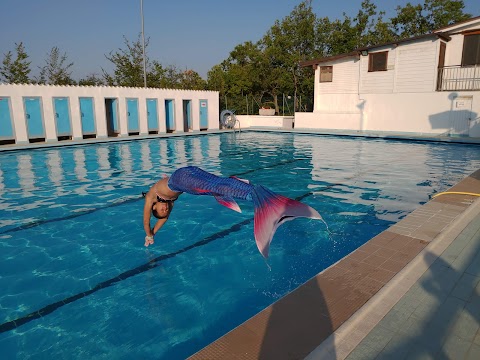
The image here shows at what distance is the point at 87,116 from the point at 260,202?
18.8 meters

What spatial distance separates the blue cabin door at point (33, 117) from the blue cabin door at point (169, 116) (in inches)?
312

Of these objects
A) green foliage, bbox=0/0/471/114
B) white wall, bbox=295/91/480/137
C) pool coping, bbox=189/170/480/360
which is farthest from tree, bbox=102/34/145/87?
pool coping, bbox=189/170/480/360

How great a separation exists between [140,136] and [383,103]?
592 inches

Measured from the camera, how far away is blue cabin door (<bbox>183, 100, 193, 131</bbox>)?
2471cm

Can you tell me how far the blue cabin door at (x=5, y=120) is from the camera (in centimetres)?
1656

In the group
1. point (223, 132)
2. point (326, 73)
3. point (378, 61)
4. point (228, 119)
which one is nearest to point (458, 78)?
point (378, 61)

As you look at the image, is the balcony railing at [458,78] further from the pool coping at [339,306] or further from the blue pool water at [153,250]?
the pool coping at [339,306]

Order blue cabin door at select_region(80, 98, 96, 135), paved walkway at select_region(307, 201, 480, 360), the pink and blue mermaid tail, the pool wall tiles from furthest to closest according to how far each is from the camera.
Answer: blue cabin door at select_region(80, 98, 96, 135), the pool wall tiles, the pink and blue mermaid tail, paved walkway at select_region(307, 201, 480, 360)

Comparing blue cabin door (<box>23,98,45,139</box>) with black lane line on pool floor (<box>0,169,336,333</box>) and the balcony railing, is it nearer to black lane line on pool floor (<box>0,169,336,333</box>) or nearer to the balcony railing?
black lane line on pool floor (<box>0,169,336,333</box>)

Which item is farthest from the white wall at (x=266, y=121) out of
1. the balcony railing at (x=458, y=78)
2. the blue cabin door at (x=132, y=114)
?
the balcony railing at (x=458, y=78)

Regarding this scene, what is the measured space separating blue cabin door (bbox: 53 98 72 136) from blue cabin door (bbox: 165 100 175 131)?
6589mm

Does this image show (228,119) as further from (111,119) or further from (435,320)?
(435,320)

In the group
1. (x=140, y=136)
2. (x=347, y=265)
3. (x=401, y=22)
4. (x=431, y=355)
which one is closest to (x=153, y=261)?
(x=347, y=265)

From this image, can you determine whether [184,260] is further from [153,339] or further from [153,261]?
[153,339]
